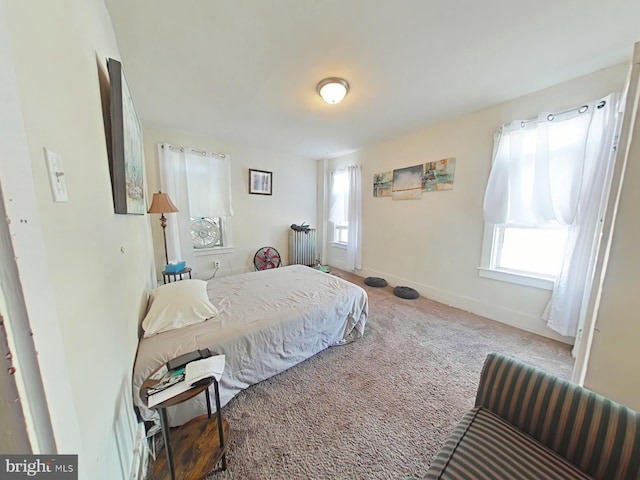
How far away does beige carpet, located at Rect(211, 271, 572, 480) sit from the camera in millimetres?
1151

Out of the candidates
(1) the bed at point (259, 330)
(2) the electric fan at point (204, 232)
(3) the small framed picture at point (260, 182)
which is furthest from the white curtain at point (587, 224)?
(2) the electric fan at point (204, 232)

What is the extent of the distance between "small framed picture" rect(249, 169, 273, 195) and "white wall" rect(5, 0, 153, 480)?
2864mm

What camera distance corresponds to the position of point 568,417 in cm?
83

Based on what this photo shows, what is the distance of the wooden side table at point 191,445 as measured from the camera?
954 millimetres

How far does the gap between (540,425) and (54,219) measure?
180 cm

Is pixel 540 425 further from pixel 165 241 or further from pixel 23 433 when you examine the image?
pixel 165 241

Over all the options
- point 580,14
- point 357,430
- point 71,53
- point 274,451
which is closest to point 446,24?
point 580,14

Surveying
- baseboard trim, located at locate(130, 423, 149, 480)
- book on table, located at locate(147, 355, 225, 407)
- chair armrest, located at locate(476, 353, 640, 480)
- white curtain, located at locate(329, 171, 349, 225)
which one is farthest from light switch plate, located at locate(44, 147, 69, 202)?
white curtain, located at locate(329, 171, 349, 225)

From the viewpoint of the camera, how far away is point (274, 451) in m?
1.20

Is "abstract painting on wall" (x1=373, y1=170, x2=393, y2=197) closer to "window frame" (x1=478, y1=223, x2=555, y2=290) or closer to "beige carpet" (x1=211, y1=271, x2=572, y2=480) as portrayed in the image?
"window frame" (x1=478, y1=223, x2=555, y2=290)

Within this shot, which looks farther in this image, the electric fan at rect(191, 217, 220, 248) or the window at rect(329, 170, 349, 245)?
the window at rect(329, 170, 349, 245)

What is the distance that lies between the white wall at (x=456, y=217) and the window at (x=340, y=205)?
568 mm

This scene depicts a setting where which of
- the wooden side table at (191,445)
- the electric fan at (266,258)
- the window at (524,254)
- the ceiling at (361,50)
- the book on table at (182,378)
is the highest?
the ceiling at (361,50)

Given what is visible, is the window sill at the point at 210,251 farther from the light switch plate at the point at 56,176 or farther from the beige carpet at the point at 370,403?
the light switch plate at the point at 56,176
